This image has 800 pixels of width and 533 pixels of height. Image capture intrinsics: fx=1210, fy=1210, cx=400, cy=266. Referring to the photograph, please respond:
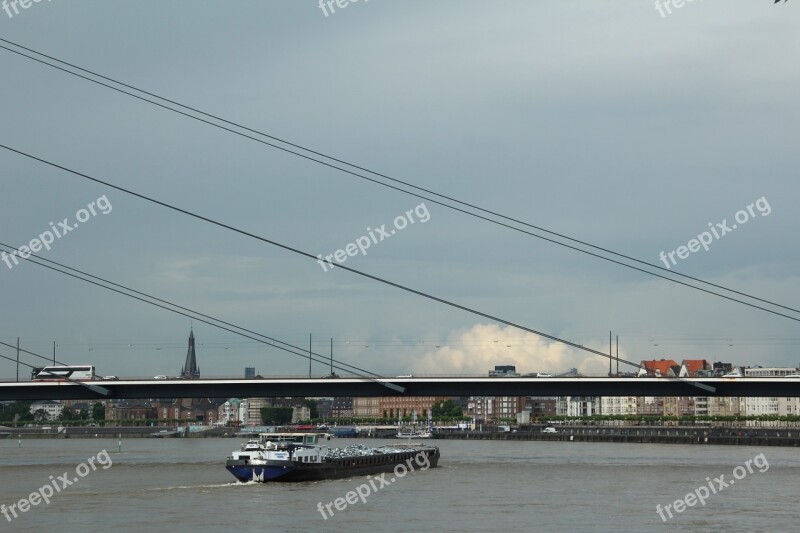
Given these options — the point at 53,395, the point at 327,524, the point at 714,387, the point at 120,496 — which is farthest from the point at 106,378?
the point at 327,524

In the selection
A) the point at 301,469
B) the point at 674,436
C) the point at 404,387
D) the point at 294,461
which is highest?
the point at 404,387

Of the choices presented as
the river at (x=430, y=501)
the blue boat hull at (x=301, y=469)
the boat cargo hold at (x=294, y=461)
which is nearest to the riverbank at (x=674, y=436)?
the river at (x=430, y=501)

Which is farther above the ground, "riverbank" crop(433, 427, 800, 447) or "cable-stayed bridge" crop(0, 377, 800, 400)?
"cable-stayed bridge" crop(0, 377, 800, 400)

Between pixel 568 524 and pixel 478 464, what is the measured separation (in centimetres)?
4181

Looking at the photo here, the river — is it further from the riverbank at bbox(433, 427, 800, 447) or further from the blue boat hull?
the riverbank at bbox(433, 427, 800, 447)

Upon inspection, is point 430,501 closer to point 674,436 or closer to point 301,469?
point 301,469

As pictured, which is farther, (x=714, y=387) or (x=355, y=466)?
(x=714, y=387)

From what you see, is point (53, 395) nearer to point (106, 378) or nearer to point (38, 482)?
point (106, 378)

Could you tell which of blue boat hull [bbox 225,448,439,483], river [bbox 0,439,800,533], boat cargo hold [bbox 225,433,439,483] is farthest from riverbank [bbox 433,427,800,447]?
boat cargo hold [bbox 225,433,439,483]

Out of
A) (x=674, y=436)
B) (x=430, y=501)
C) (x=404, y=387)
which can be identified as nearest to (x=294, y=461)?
(x=430, y=501)

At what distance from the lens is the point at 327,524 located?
40.7 meters

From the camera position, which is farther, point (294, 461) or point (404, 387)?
point (404, 387)

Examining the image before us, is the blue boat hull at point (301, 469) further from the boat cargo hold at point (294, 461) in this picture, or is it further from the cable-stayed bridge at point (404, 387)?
the cable-stayed bridge at point (404, 387)

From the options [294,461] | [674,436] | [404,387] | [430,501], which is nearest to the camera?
[430,501]
